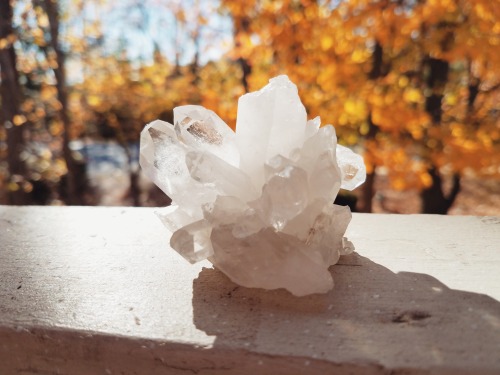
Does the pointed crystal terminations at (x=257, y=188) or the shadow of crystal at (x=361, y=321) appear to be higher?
the pointed crystal terminations at (x=257, y=188)

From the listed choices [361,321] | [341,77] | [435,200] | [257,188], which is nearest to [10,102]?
[341,77]

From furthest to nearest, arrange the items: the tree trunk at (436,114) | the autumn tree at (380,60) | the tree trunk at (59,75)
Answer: the tree trunk at (436,114)
the tree trunk at (59,75)
the autumn tree at (380,60)

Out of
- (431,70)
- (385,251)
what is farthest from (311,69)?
(385,251)

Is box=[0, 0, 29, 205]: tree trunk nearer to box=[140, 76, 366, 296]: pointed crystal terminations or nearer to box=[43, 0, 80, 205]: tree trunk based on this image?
box=[43, 0, 80, 205]: tree trunk

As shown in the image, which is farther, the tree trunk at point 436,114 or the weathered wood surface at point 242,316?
the tree trunk at point 436,114

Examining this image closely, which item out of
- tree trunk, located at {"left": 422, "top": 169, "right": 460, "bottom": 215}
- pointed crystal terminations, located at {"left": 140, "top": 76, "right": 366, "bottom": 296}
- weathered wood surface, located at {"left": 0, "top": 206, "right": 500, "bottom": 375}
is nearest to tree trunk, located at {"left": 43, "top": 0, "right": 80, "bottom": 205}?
weathered wood surface, located at {"left": 0, "top": 206, "right": 500, "bottom": 375}

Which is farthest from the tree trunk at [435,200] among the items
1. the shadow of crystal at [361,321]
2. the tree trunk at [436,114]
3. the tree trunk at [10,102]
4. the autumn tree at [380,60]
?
the tree trunk at [10,102]

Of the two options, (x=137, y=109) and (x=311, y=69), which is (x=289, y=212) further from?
(x=137, y=109)

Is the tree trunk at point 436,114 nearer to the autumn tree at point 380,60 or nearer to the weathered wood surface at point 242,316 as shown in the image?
the autumn tree at point 380,60
